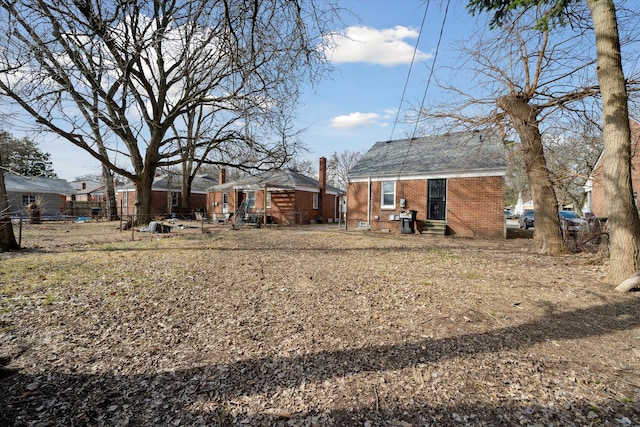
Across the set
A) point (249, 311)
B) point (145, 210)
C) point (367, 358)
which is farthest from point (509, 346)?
point (145, 210)

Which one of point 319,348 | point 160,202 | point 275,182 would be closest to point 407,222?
point 275,182

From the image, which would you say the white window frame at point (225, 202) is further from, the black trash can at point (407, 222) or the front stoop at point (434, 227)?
the front stoop at point (434, 227)

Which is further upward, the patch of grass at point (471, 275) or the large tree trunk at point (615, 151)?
the large tree trunk at point (615, 151)

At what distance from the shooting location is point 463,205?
15.0 metres

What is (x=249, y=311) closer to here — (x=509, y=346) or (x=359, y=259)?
(x=509, y=346)

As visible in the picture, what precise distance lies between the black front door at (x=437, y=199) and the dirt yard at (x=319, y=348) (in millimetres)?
8719

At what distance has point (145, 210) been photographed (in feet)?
59.0

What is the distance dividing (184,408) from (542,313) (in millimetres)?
4680

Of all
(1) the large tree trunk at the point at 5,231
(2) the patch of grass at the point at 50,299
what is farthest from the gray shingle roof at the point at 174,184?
(2) the patch of grass at the point at 50,299

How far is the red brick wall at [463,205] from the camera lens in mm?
14312

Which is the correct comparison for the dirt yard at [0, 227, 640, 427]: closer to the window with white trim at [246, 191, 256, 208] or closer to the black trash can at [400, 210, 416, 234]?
the black trash can at [400, 210, 416, 234]

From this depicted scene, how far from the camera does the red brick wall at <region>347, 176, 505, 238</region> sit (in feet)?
47.0

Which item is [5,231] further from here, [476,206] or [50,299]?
[476,206]

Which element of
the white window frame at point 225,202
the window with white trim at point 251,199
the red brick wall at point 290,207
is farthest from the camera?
the white window frame at point 225,202
